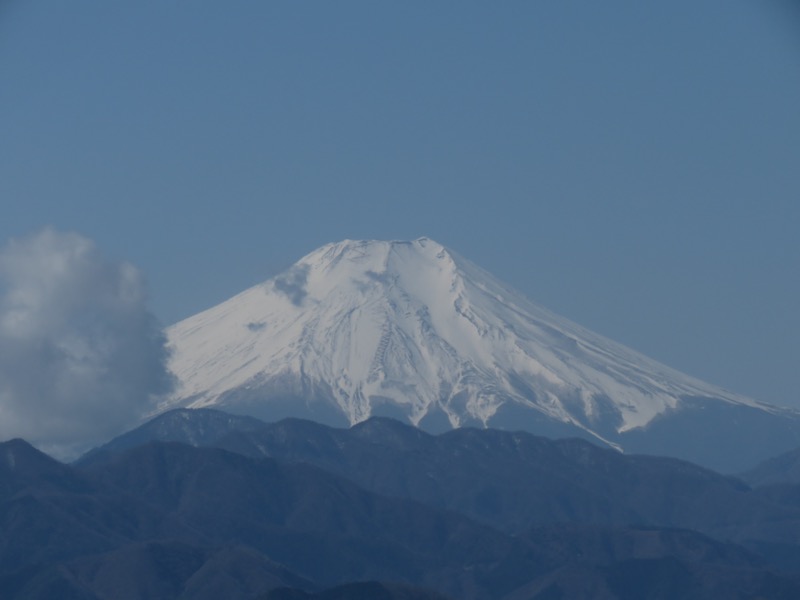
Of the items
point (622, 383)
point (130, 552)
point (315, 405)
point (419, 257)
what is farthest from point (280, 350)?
point (130, 552)

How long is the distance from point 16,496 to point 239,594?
57.4 feet

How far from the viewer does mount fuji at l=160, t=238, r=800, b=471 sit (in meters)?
118

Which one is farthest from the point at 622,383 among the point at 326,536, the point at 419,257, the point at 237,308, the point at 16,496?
the point at 16,496

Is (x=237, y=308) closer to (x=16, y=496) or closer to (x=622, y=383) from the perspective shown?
(x=622, y=383)

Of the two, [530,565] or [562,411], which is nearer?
[530,565]

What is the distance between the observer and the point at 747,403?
131750mm

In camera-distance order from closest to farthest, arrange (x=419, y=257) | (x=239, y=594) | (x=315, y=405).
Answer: (x=239, y=594)
(x=315, y=405)
(x=419, y=257)

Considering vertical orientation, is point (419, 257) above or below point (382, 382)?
above

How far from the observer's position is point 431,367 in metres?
119

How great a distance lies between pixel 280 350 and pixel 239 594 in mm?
59181

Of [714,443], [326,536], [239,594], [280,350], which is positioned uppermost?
[280,350]

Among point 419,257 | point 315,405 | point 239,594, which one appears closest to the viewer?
point 239,594

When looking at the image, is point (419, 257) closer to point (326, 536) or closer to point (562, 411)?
point (562, 411)

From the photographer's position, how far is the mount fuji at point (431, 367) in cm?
11750
